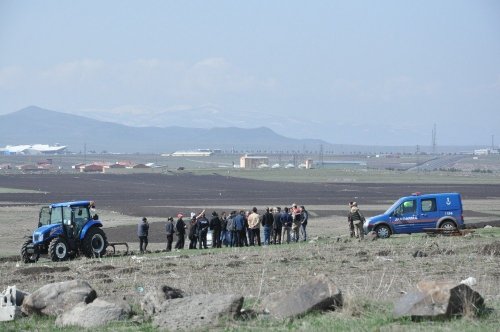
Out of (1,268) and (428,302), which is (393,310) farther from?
(1,268)

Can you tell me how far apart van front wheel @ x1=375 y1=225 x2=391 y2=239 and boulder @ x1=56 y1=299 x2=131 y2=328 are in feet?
64.6

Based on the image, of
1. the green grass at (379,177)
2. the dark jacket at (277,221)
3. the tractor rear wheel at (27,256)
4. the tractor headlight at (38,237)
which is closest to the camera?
the tractor rear wheel at (27,256)

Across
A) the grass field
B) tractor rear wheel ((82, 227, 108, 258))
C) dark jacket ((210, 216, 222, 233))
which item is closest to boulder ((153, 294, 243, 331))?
the grass field

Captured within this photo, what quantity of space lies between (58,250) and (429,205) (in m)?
12.1

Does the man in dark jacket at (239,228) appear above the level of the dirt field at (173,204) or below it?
above

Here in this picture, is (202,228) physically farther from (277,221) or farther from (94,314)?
(94,314)

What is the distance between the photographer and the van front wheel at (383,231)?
105 ft

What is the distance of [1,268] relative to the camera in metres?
23.9

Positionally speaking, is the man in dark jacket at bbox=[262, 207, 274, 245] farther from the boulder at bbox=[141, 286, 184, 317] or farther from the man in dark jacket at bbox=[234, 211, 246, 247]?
the boulder at bbox=[141, 286, 184, 317]

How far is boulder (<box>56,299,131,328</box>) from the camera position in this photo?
1273 cm

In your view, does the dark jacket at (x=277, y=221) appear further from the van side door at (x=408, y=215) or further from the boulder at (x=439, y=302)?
the boulder at (x=439, y=302)

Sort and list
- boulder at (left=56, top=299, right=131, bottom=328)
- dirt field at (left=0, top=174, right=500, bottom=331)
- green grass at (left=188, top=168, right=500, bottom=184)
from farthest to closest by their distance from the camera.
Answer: green grass at (left=188, top=168, right=500, bottom=184)
boulder at (left=56, top=299, right=131, bottom=328)
dirt field at (left=0, top=174, right=500, bottom=331)

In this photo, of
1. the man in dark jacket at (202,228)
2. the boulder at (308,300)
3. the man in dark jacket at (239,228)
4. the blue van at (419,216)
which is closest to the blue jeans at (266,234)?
the man in dark jacket at (239,228)

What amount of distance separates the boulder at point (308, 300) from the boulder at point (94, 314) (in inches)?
76.2
